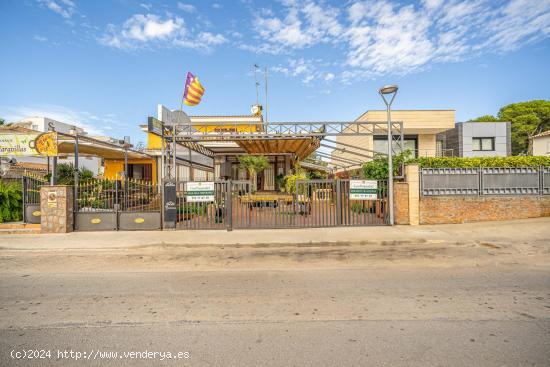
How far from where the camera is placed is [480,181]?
37.1ft

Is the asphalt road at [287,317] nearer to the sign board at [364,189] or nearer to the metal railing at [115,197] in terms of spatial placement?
the metal railing at [115,197]

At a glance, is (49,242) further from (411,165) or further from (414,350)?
(411,165)

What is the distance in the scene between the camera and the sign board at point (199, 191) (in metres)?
10.7

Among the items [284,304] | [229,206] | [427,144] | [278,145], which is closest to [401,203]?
[229,206]

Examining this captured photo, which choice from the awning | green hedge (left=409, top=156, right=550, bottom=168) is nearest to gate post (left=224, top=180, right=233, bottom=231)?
the awning

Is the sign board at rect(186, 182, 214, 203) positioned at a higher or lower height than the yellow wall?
lower

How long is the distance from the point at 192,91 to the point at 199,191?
5.38 metres

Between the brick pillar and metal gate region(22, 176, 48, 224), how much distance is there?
14.2 metres

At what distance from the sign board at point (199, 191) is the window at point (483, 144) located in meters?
26.8

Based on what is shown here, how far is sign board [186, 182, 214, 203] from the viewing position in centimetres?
1074

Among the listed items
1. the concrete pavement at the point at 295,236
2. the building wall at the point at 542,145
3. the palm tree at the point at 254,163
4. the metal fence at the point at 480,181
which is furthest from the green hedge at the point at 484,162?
the building wall at the point at 542,145

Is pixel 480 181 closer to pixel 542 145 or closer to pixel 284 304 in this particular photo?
pixel 284 304

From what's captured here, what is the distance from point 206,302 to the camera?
14.3ft

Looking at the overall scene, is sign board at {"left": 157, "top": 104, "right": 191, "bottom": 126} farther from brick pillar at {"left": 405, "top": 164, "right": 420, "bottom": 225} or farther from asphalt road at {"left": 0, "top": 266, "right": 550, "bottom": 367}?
brick pillar at {"left": 405, "top": 164, "right": 420, "bottom": 225}
